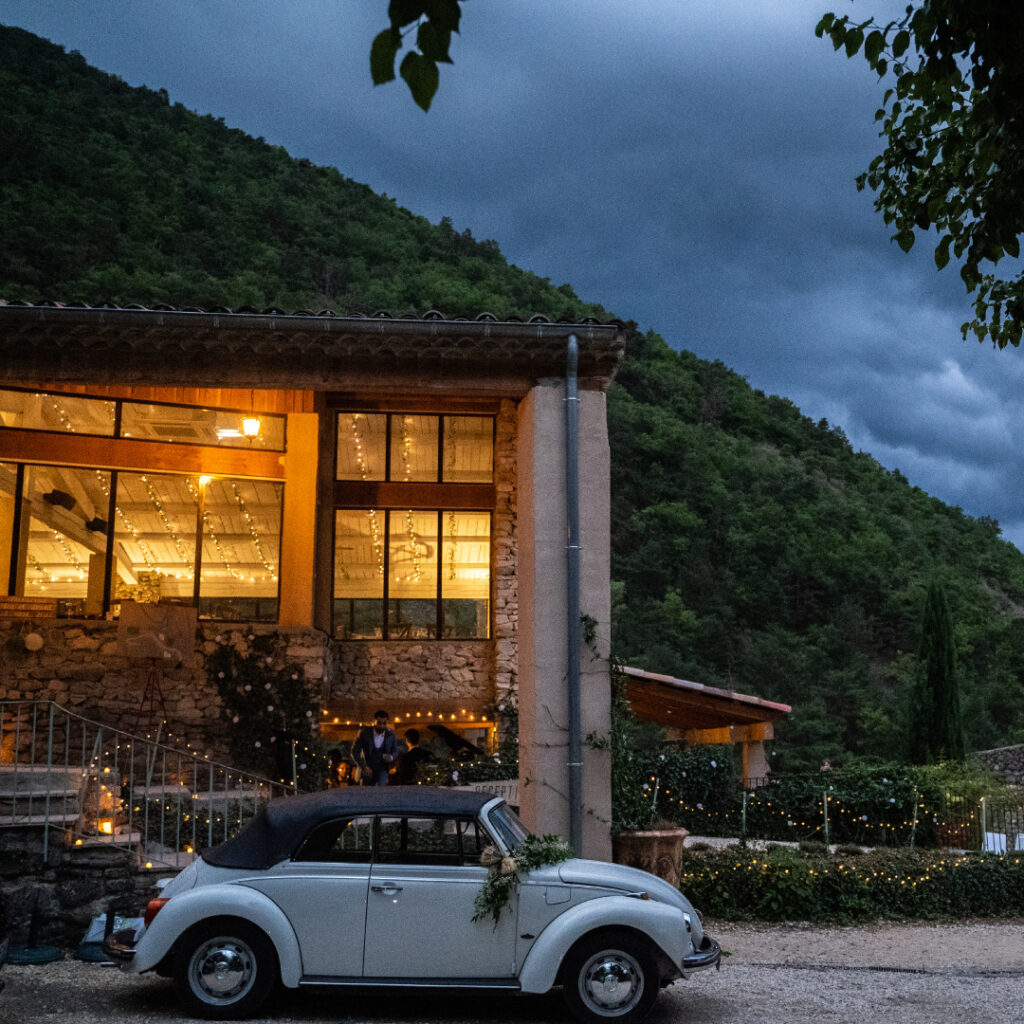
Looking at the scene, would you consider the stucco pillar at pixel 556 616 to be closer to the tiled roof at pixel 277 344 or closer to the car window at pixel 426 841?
the tiled roof at pixel 277 344

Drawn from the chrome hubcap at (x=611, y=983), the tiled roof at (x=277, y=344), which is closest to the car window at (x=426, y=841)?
the chrome hubcap at (x=611, y=983)

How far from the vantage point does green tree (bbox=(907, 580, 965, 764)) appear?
24000 mm

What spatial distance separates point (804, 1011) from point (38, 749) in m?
10.9

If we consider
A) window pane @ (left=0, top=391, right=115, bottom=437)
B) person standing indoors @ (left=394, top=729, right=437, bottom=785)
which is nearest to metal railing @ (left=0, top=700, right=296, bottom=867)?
person standing indoors @ (left=394, top=729, right=437, bottom=785)

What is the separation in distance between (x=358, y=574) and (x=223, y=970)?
39.7ft

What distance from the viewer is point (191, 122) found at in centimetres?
4134

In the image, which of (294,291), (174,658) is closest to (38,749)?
(174,658)

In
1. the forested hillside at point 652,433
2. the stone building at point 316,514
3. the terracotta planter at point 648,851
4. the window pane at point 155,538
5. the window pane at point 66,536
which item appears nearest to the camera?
the terracotta planter at point 648,851

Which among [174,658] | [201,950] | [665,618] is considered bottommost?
[201,950]

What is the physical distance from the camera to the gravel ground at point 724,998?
6832mm

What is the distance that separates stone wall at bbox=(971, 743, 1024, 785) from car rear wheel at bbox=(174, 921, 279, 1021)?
2487cm

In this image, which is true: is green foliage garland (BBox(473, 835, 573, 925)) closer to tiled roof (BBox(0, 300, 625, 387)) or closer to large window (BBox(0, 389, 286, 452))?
tiled roof (BBox(0, 300, 625, 387))

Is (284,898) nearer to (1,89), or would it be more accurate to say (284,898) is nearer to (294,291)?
(294,291)

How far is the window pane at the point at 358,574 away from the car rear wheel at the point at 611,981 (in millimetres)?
12035
